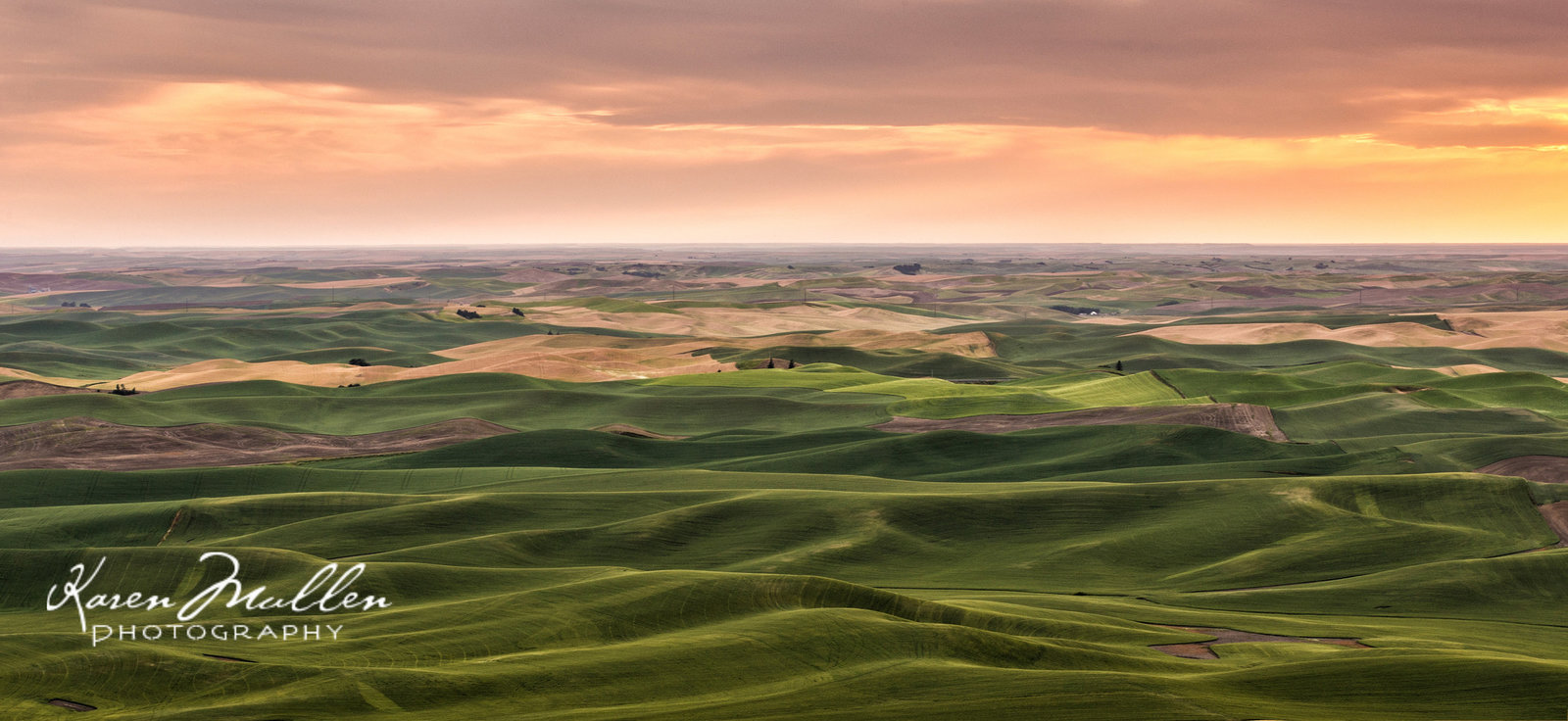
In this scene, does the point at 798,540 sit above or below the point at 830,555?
above

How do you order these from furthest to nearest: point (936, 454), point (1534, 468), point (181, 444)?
point (181, 444) → point (936, 454) → point (1534, 468)

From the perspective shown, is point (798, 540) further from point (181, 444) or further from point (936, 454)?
point (181, 444)

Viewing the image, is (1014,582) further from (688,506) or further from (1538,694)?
(1538,694)

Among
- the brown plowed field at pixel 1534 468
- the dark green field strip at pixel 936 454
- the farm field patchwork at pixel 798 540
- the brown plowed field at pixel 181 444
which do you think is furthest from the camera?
the brown plowed field at pixel 181 444

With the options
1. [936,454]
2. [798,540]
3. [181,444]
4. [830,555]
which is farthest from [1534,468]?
[181,444]

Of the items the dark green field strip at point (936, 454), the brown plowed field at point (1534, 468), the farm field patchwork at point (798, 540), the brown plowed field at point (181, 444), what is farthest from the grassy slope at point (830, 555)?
the brown plowed field at point (181, 444)

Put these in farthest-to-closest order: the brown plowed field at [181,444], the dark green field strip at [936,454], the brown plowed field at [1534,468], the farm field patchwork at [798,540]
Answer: the brown plowed field at [181,444]
the dark green field strip at [936,454]
the brown plowed field at [1534,468]
the farm field patchwork at [798,540]

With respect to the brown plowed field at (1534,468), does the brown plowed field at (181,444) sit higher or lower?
lower

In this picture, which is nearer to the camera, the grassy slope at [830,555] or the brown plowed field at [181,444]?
the grassy slope at [830,555]

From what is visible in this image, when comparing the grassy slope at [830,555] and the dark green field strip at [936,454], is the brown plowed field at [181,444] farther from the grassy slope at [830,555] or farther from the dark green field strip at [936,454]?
the dark green field strip at [936,454]

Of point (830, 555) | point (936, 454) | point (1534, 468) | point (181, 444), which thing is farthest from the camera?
point (181, 444)

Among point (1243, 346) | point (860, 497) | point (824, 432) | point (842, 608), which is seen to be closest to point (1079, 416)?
point (824, 432)

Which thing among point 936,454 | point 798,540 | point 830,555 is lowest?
point 830,555
